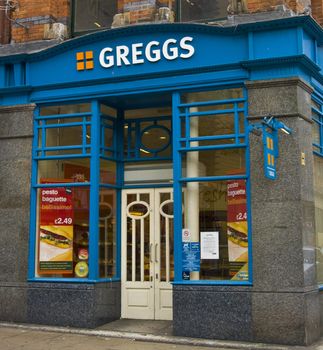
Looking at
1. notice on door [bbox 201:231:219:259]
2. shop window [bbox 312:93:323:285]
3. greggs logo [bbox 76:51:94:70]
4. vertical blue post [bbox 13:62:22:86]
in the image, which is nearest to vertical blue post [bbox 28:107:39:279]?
vertical blue post [bbox 13:62:22:86]

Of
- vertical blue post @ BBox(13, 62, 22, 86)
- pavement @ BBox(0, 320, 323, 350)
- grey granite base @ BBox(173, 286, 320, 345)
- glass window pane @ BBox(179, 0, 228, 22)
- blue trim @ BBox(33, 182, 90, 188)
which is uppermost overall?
glass window pane @ BBox(179, 0, 228, 22)

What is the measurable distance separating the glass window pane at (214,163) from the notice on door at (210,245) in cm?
104

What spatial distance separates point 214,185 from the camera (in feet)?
30.4

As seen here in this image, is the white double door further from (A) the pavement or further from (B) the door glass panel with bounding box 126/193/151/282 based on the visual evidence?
(A) the pavement

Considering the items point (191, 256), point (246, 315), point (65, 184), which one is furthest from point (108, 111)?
point (246, 315)

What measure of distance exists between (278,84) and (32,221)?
5.17 meters

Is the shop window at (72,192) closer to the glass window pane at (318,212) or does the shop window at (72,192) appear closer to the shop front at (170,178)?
the shop front at (170,178)

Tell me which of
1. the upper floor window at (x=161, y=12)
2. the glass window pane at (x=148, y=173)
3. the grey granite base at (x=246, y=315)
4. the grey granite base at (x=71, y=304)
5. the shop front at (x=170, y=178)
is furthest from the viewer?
the glass window pane at (x=148, y=173)

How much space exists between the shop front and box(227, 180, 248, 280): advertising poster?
0.02m

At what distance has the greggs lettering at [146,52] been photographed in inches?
370

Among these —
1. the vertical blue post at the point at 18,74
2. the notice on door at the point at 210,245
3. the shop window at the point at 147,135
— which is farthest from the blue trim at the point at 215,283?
the vertical blue post at the point at 18,74

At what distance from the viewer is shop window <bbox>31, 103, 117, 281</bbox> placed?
395 inches

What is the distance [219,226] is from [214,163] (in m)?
1.08

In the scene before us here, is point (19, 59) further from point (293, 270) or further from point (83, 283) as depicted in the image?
point (293, 270)
